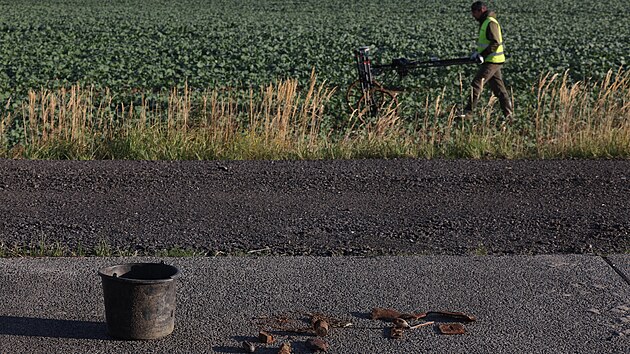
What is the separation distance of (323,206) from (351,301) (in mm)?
2323

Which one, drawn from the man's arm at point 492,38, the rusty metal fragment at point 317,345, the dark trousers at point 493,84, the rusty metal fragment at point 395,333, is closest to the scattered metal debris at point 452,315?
the rusty metal fragment at point 395,333

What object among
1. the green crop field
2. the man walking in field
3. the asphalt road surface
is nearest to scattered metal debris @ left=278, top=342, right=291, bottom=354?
the asphalt road surface

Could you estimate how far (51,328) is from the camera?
511cm

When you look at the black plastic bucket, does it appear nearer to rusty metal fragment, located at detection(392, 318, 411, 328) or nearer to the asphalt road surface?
rusty metal fragment, located at detection(392, 318, 411, 328)

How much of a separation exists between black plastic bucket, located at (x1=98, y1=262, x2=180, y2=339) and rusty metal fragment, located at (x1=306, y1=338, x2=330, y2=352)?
29.6 inches

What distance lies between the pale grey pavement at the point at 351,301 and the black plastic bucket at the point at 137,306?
68 mm

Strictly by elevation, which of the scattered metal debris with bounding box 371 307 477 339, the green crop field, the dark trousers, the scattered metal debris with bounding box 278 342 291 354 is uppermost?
the scattered metal debris with bounding box 278 342 291 354

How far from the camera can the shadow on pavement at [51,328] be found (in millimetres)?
5016

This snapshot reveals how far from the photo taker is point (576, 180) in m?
8.85

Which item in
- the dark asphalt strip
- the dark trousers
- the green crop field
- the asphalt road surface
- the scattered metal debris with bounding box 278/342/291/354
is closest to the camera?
the scattered metal debris with bounding box 278/342/291/354

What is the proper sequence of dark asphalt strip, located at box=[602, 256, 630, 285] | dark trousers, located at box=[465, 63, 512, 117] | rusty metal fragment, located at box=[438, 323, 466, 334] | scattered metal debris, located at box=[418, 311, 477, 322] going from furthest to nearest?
1. dark trousers, located at box=[465, 63, 512, 117]
2. dark asphalt strip, located at box=[602, 256, 630, 285]
3. scattered metal debris, located at box=[418, 311, 477, 322]
4. rusty metal fragment, located at box=[438, 323, 466, 334]

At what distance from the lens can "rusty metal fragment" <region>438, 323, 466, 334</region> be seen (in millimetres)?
5094

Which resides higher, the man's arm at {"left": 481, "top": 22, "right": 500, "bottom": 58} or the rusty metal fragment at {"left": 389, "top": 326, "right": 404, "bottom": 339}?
the man's arm at {"left": 481, "top": 22, "right": 500, "bottom": 58}

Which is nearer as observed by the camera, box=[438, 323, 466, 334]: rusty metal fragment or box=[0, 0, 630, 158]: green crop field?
box=[438, 323, 466, 334]: rusty metal fragment
